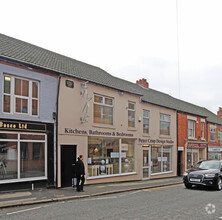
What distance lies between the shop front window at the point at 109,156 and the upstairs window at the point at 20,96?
4120 millimetres

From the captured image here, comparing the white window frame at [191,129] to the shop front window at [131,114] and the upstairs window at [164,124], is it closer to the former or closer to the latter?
the upstairs window at [164,124]

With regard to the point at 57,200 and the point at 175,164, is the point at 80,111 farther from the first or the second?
the point at 175,164

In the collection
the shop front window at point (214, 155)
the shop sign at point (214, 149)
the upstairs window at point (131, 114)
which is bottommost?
the shop front window at point (214, 155)

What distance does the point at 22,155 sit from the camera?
12.0m

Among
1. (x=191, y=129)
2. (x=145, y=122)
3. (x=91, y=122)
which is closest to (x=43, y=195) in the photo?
(x=91, y=122)

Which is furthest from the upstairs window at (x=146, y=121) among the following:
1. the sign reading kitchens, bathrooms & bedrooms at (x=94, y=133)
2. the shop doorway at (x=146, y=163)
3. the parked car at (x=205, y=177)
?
the parked car at (x=205, y=177)

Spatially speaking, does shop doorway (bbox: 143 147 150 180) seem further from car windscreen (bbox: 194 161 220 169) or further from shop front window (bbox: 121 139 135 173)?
car windscreen (bbox: 194 161 220 169)

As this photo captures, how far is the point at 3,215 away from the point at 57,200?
108 inches

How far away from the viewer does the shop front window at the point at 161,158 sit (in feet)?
67.8

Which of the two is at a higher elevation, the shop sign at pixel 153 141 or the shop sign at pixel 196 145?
the shop sign at pixel 153 141

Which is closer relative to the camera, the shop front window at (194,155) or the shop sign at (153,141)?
the shop sign at (153,141)

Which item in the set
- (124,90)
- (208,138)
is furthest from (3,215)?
(208,138)

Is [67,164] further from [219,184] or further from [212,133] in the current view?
[212,133]

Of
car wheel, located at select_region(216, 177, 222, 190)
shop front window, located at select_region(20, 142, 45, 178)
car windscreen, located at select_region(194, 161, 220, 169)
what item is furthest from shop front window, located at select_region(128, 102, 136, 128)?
shop front window, located at select_region(20, 142, 45, 178)
